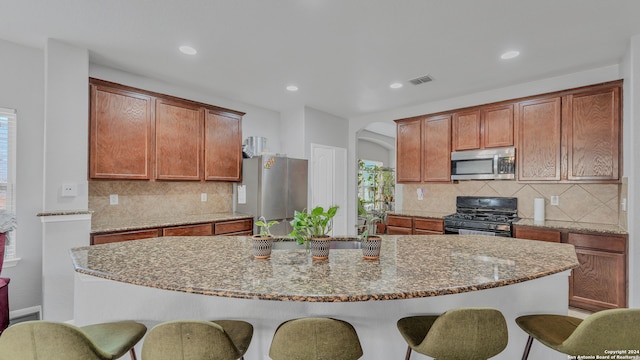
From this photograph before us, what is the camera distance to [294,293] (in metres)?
1.11

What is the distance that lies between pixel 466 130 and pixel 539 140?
853 mm

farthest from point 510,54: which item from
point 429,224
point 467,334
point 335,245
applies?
point 467,334

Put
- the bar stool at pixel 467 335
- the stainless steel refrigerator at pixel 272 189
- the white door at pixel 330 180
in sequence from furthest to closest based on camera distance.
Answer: the white door at pixel 330 180 → the stainless steel refrigerator at pixel 272 189 → the bar stool at pixel 467 335

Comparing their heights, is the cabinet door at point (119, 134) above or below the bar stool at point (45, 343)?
above

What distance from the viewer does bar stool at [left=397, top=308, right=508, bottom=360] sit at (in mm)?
1117

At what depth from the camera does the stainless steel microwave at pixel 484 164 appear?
12.2 ft

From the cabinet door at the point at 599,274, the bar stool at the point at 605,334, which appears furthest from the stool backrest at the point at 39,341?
the cabinet door at the point at 599,274

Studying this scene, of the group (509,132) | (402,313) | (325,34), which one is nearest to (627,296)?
(509,132)

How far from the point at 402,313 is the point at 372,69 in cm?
263

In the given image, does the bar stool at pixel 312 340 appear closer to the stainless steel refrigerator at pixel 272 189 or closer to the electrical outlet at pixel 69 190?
the electrical outlet at pixel 69 190

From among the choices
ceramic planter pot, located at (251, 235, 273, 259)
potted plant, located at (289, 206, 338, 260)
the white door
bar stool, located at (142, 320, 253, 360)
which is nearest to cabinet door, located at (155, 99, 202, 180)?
the white door

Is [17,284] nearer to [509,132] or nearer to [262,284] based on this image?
[262,284]

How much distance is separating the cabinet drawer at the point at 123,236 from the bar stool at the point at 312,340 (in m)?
2.55

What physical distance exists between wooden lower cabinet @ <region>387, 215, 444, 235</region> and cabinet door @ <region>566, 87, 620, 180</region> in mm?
1548
